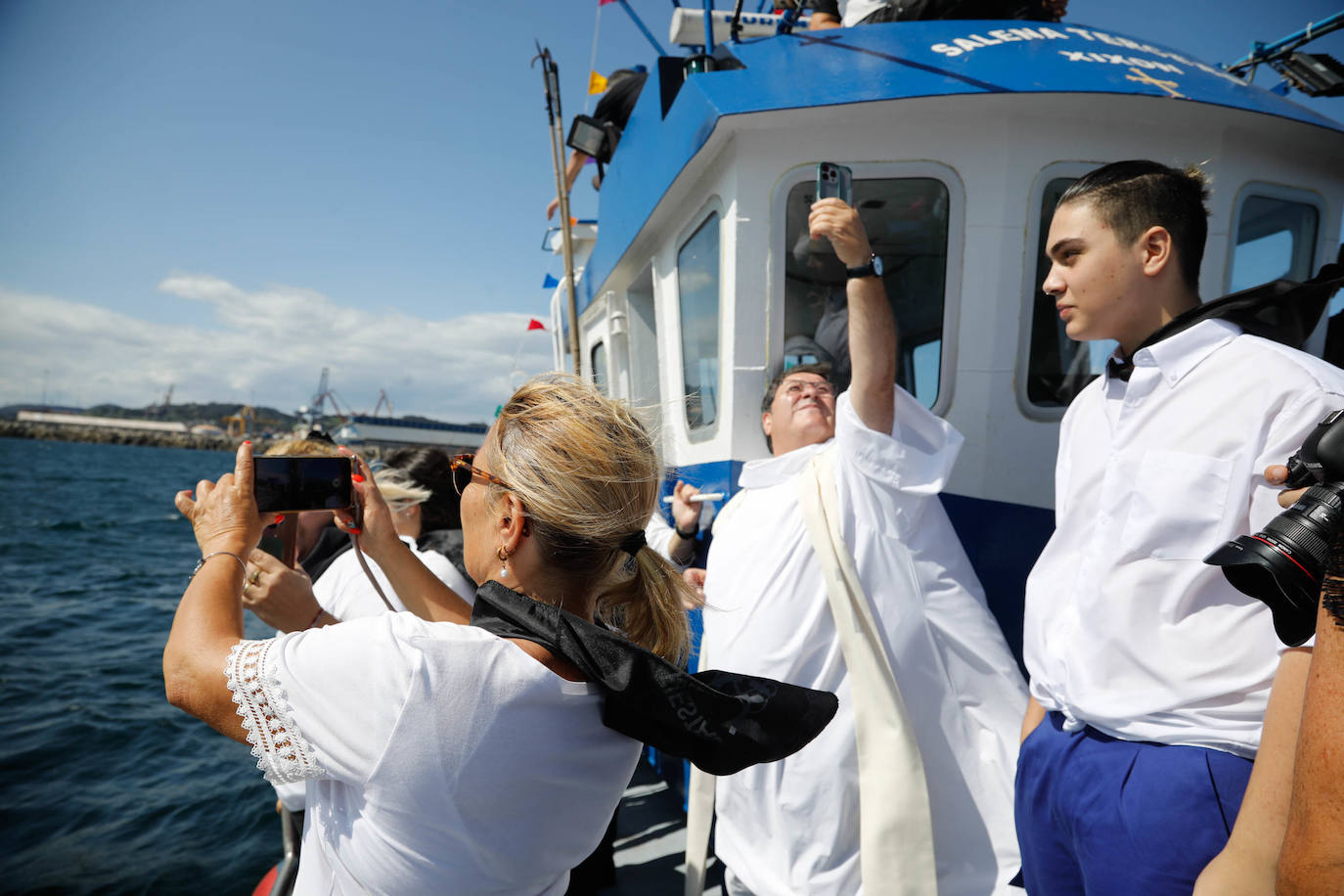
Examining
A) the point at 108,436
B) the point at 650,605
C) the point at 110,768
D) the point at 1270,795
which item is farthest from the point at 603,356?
the point at 108,436

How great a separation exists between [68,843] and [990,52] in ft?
23.5

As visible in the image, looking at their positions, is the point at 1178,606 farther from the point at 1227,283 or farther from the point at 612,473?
the point at 1227,283

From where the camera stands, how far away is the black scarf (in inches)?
54.6

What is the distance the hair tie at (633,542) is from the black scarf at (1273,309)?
107 centimetres

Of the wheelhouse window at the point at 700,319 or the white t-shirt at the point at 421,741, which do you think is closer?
the white t-shirt at the point at 421,741

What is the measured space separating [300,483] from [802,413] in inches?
61.1

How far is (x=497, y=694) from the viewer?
1016 millimetres

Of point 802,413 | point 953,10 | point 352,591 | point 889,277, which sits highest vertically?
point 953,10

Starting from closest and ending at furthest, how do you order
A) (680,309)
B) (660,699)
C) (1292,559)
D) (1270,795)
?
1. (1292,559)
2. (1270,795)
3. (660,699)
4. (680,309)

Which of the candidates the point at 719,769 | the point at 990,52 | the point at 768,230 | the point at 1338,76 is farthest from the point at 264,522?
the point at 1338,76

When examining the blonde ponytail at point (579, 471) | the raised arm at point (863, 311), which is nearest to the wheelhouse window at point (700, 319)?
the raised arm at point (863, 311)

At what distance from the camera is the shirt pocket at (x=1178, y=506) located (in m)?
1.25

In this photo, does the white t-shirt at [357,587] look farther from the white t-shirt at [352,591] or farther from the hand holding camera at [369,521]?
the hand holding camera at [369,521]

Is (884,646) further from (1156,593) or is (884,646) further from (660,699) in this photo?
(660,699)
